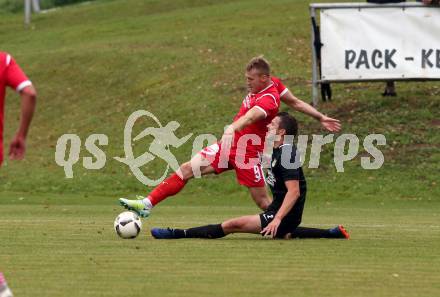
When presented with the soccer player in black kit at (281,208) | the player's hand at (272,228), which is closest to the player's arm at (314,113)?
the soccer player in black kit at (281,208)

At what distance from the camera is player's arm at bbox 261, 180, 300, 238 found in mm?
13969

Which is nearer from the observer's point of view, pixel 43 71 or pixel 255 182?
pixel 255 182

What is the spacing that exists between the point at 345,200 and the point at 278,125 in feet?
34.9

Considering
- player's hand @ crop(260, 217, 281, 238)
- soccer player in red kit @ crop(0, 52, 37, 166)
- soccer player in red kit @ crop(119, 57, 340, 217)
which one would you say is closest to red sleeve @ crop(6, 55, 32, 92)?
soccer player in red kit @ crop(0, 52, 37, 166)

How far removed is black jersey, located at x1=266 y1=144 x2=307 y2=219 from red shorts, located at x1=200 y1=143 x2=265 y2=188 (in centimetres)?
103

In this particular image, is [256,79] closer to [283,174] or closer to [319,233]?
[283,174]

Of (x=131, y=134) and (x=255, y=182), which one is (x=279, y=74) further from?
(x=255, y=182)

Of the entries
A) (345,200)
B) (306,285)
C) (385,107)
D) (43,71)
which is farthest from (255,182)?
(43,71)

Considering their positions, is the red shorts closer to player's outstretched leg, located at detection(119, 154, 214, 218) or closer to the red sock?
player's outstretched leg, located at detection(119, 154, 214, 218)

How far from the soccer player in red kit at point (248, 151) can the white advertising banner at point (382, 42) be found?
1088cm

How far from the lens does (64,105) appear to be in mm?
36062

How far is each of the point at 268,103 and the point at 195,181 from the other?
11.8 m

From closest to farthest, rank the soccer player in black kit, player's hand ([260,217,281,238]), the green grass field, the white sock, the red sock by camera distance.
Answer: the green grass field < player's hand ([260,217,281,238]) < the soccer player in black kit < the white sock < the red sock

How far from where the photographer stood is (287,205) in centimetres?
1402
